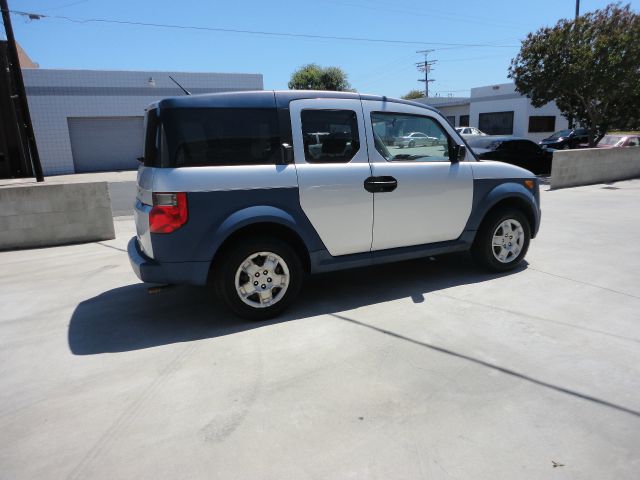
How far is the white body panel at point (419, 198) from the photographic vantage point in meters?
4.43

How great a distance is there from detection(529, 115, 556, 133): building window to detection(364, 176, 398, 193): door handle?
34.5 m

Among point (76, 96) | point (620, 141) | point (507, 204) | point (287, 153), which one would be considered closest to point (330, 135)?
point (287, 153)

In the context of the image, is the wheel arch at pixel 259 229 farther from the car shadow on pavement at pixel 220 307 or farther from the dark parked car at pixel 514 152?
the dark parked car at pixel 514 152

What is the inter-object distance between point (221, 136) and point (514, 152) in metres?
13.4

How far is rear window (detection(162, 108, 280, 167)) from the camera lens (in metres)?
3.69

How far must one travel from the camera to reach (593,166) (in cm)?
1377

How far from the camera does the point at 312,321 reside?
4.09 m

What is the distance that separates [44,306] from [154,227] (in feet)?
6.46

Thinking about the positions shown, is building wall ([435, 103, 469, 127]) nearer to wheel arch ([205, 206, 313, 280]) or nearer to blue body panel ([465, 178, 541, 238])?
blue body panel ([465, 178, 541, 238])

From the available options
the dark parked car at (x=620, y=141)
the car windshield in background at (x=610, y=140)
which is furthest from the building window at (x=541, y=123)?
the dark parked car at (x=620, y=141)

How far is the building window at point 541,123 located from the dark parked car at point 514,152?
69.1 ft

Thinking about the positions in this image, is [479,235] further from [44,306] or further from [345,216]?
[44,306]

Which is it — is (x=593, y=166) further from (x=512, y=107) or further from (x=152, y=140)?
(x=512, y=107)

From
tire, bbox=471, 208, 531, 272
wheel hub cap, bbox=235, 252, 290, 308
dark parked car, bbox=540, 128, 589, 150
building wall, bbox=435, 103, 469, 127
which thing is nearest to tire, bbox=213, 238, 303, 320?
wheel hub cap, bbox=235, 252, 290, 308
